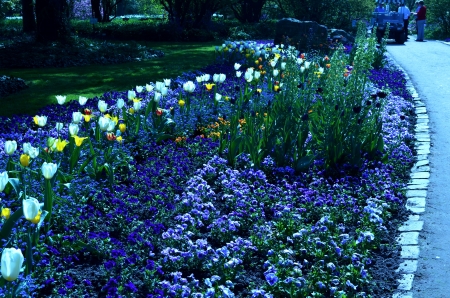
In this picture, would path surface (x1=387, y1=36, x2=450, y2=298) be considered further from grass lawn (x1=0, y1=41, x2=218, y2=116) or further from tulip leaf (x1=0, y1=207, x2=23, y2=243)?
grass lawn (x1=0, y1=41, x2=218, y2=116)

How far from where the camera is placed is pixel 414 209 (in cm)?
591

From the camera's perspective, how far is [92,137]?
6602 mm

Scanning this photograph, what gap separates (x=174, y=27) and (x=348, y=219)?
69.7 ft

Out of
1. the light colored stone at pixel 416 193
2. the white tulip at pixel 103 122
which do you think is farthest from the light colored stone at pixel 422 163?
the white tulip at pixel 103 122

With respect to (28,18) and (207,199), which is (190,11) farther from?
(207,199)

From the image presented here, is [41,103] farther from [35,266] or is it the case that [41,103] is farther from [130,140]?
[35,266]

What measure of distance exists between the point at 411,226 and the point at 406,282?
1167mm

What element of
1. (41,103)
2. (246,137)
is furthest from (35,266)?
(41,103)

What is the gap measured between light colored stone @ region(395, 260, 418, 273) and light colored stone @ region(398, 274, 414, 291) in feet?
0.29

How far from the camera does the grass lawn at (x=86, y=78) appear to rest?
10.5 meters

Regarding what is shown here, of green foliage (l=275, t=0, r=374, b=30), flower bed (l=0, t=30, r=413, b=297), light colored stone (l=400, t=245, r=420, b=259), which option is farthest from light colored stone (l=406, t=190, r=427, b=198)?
green foliage (l=275, t=0, r=374, b=30)

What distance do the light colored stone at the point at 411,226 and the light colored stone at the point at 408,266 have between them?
0.69 meters

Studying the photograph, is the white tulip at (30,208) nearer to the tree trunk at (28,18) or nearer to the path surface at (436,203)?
the path surface at (436,203)

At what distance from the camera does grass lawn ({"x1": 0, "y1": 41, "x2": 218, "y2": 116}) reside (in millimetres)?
10547
